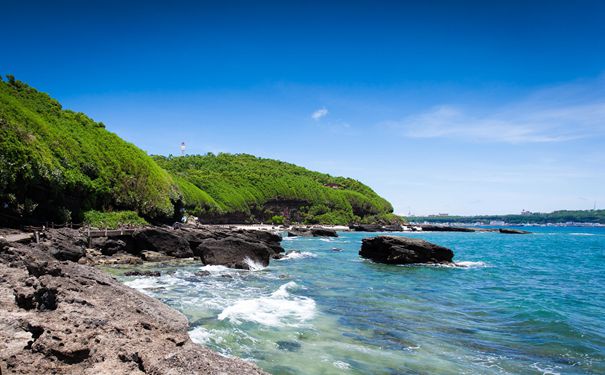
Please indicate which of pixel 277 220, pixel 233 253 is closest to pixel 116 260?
pixel 233 253

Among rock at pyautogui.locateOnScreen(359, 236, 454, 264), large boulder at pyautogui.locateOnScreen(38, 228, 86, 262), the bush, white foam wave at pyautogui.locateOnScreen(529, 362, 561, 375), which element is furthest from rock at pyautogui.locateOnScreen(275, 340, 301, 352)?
the bush

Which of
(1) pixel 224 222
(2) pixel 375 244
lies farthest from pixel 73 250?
(1) pixel 224 222

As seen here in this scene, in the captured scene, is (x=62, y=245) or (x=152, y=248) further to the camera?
(x=152, y=248)

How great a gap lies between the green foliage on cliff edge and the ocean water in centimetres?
1641

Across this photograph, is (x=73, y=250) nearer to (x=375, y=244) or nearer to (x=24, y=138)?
(x=24, y=138)

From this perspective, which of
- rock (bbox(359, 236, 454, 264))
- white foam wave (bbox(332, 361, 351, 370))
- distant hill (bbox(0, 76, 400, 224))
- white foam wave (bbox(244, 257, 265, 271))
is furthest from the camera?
rock (bbox(359, 236, 454, 264))

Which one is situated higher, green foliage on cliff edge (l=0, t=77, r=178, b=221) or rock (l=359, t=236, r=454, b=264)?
green foliage on cliff edge (l=0, t=77, r=178, b=221)

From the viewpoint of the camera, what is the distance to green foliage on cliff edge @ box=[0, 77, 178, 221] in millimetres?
33062

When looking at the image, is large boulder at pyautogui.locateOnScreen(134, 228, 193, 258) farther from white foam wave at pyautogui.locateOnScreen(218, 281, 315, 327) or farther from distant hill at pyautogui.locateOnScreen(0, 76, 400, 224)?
white foam wave at pyautogui.locateOnScreen(218, 281, 315, 327)

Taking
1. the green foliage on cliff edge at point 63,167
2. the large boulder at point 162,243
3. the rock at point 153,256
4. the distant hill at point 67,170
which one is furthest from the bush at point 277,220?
the rock at point 153,256

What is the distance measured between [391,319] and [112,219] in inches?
1552

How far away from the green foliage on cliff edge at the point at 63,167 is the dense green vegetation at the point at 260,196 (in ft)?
159

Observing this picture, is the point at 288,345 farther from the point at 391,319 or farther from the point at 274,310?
the point at 391,319

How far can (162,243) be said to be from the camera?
3509 cm
